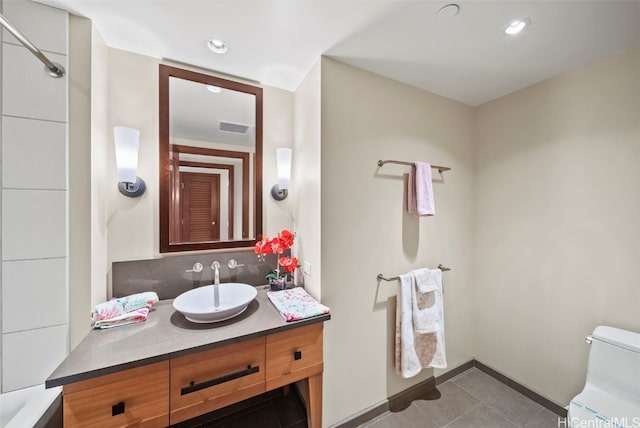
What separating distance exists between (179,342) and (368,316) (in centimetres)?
109

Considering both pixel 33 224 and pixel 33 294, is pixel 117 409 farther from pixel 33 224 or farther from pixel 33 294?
pixel 33 224

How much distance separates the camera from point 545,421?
1507mm

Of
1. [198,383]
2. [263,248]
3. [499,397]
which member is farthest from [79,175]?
[499,397]

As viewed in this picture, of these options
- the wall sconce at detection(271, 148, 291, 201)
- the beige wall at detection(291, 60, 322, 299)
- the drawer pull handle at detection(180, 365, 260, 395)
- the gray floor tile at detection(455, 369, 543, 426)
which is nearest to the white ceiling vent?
the wall sconce at detection(271, 148, 291, 201)

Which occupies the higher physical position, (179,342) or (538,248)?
(538,248)

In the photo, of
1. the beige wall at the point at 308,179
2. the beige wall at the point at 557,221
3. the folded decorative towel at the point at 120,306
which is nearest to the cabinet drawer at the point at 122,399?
the folded decorative towel at the point at 120,306

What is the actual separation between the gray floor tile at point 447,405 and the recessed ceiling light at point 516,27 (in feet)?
7.77

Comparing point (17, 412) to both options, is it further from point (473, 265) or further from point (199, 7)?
point (473, 265)

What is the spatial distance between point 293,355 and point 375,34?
5.76ft

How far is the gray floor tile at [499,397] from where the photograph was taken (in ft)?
5.13

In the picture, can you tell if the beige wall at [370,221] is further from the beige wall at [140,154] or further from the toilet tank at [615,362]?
the beige wall at [140,154]

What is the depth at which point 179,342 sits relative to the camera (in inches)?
37.6

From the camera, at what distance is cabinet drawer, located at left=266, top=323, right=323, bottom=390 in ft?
3.66

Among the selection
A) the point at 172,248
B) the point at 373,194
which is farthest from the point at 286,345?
the point at 373,194
